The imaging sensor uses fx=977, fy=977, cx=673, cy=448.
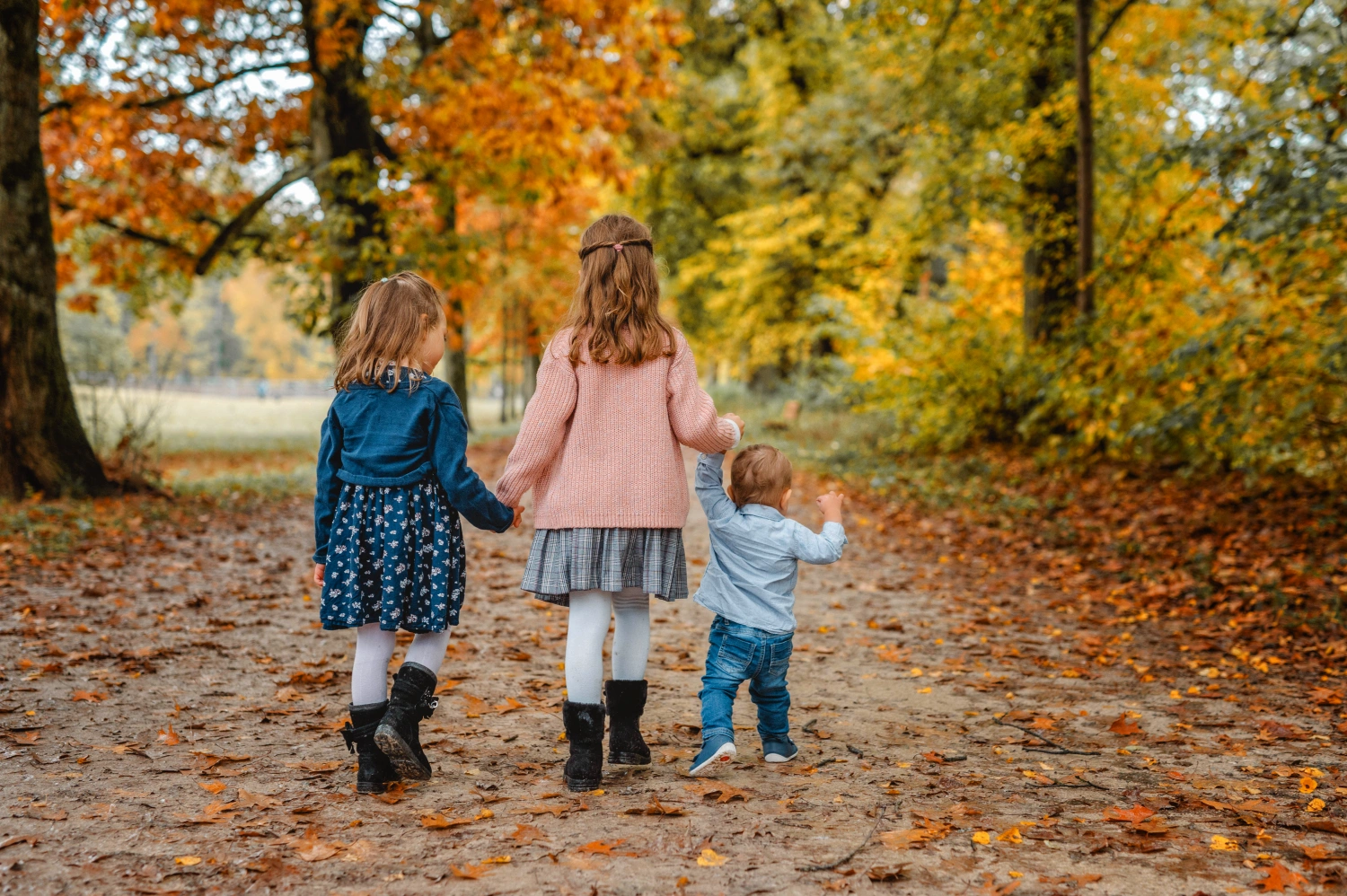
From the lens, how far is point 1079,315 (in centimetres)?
971

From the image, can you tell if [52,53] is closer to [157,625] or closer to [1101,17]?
[157,625]

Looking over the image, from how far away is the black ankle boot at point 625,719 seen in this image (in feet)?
11.7

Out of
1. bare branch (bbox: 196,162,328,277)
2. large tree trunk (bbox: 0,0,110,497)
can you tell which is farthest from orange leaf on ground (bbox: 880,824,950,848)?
bare branch (bbox: 196,162,328,277)

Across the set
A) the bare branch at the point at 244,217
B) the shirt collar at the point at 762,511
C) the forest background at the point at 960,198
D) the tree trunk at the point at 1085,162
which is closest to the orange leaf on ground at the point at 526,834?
the shirt collar at the point at 762,511

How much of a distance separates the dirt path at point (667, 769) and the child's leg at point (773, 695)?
0.39ft

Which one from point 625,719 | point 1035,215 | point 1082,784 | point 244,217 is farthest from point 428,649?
point 244,217

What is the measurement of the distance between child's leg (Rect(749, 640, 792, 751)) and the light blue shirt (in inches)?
4.0

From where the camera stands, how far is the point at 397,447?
3.33 m

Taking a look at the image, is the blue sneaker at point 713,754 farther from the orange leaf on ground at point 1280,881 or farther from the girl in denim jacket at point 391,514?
the orange leaf on ground at point 1280,881

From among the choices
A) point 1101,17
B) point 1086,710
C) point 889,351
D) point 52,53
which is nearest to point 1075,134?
point 1101,17

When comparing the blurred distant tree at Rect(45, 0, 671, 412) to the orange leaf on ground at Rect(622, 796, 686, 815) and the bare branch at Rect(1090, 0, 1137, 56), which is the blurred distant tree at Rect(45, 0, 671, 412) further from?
the orange leaf on ground at Rect(622, 796, 686, 815)

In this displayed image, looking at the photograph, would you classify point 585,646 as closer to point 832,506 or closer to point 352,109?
point 832,506

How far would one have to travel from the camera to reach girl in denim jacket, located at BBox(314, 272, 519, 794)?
10.8 ft

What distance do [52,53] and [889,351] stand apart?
11385 millimetres
